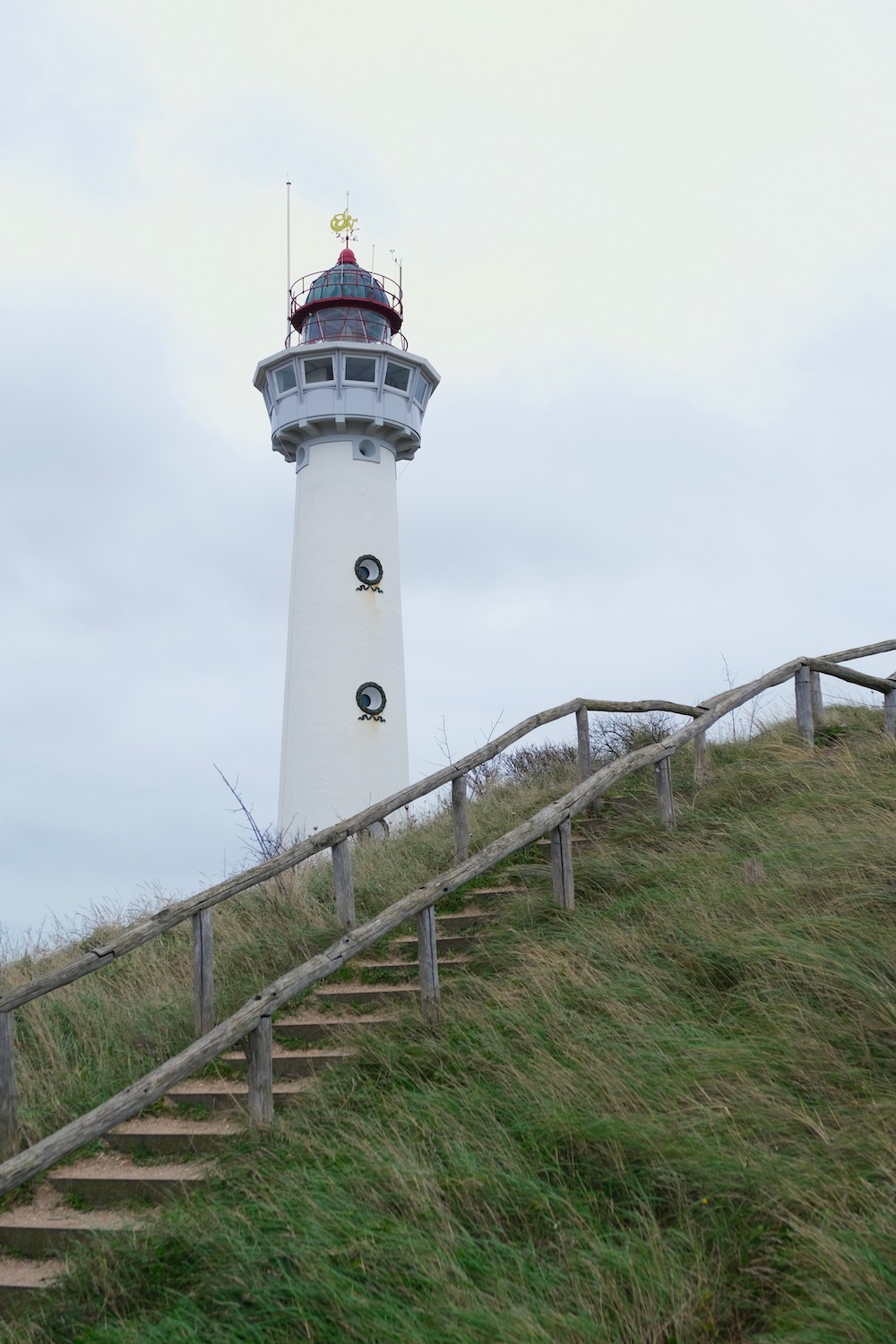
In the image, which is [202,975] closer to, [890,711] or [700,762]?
[700,762]

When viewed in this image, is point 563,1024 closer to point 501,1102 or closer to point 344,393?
point 501,1102

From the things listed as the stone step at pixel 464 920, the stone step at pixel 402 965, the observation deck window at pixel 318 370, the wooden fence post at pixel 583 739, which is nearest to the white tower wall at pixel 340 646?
the observation deck window at pixel 318 370

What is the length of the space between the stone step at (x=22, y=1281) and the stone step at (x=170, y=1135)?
0.95 metres

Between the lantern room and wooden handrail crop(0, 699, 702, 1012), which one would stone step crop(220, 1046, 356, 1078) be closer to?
wooden handrail crop(0, 699, 702, 1012)

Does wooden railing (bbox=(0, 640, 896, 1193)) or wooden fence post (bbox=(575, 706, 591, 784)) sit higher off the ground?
wooden fence post (bbox=(575, 706, 591, 784))

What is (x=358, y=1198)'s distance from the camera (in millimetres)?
5023

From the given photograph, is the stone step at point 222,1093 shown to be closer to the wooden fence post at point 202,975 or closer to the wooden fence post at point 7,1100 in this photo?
the wooden fence post at point 202,975

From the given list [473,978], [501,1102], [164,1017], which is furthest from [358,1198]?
[164,1017]

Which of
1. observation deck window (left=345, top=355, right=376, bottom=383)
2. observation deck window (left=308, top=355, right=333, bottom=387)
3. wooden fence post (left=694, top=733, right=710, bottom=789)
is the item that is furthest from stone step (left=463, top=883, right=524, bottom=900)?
observation deck window (left=308, top=355, right=333, bottom=387)

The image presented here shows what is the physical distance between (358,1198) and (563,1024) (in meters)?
1.71

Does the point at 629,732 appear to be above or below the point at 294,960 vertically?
above

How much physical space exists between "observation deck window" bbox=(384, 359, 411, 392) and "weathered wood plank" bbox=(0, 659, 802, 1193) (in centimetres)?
1498

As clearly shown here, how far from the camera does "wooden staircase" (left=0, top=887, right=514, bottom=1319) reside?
238 inches

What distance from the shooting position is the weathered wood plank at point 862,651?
13.1 metres
